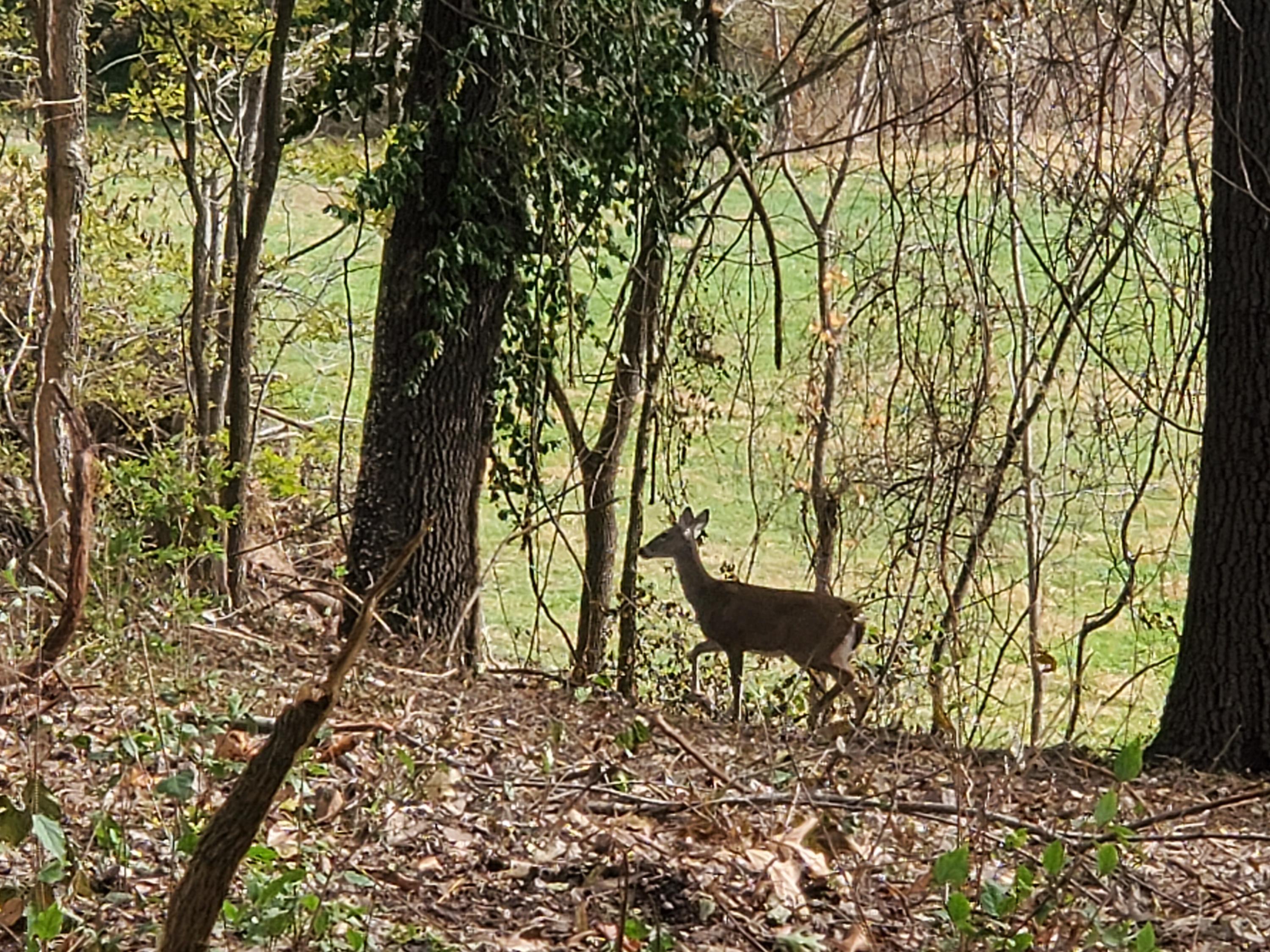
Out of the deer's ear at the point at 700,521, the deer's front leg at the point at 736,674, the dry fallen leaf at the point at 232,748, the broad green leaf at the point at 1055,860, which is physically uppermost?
the deer's ear at the point at 700,521

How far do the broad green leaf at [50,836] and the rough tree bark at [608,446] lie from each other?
548cm

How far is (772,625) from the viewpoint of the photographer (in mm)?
9047

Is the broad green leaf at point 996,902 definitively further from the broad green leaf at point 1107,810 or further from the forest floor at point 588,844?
the broad green leaf at point 1107,810

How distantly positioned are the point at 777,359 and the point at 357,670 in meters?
3.35

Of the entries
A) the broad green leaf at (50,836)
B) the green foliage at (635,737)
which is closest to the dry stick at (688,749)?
the green foliage at (635,737)

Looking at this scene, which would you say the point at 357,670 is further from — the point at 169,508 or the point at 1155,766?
the point at 1155,766

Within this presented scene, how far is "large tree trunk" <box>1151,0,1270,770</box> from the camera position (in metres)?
6.95

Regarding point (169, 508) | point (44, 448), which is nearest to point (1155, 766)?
point (169, 508)

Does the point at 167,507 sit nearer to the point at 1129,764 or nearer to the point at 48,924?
the point at 48,924

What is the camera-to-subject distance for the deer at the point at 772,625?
882cm

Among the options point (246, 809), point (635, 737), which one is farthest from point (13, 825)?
point (635, 737)

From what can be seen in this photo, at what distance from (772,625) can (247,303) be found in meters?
3.47

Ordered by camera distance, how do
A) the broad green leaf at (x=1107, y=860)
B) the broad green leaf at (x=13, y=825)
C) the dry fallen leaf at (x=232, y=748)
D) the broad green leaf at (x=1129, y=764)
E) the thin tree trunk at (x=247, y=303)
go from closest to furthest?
the broad green leaf at (x=1107, y=860), the broad green leaf at (x=1129, y=764), the broad green leaf at (x=13, y=825), the dry fallen leaf at (x=232, y=748), the thin tree trunk at (x=247, y=303)

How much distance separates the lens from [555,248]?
897 centimetres
